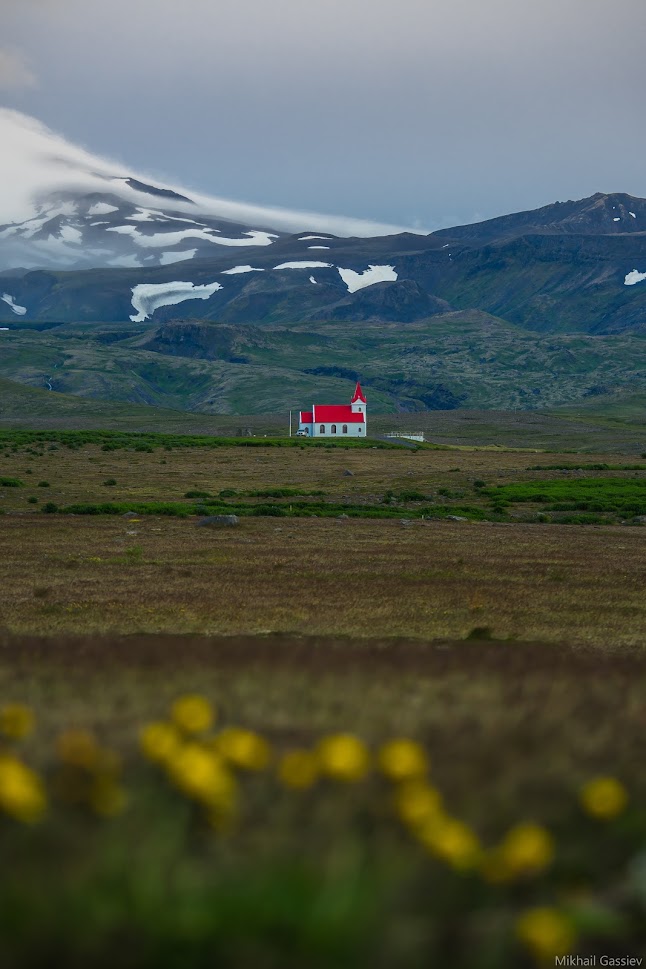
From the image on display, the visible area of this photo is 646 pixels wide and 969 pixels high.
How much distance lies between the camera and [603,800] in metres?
3.21

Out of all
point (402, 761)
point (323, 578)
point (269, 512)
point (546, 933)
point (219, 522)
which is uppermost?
point (402, 761)

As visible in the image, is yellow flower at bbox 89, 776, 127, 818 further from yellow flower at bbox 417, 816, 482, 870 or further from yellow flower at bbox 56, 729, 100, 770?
yellow flower at bbox 417, 816, 482, 870

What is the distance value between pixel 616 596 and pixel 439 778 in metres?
19.6

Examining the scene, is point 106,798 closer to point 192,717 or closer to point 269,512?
point 192,717

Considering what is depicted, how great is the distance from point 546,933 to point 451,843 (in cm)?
34

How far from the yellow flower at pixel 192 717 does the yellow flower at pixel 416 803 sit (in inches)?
32.7

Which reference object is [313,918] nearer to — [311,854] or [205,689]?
[311,854]

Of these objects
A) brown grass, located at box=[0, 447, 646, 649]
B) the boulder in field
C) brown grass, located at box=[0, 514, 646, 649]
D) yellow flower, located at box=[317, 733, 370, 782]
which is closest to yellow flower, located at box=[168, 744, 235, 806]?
yellow flower, located at box=[317, 733, 370, 782]

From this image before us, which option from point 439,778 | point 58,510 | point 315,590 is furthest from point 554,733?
point 58,510

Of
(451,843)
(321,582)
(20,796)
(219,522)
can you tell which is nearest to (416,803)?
(451,843)

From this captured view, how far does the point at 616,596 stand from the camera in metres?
21.8

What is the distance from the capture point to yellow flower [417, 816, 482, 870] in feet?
8.96

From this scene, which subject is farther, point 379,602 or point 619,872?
point 379,602

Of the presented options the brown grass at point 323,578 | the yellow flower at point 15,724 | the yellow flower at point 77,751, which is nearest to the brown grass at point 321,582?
the brown grass at point 323,578
